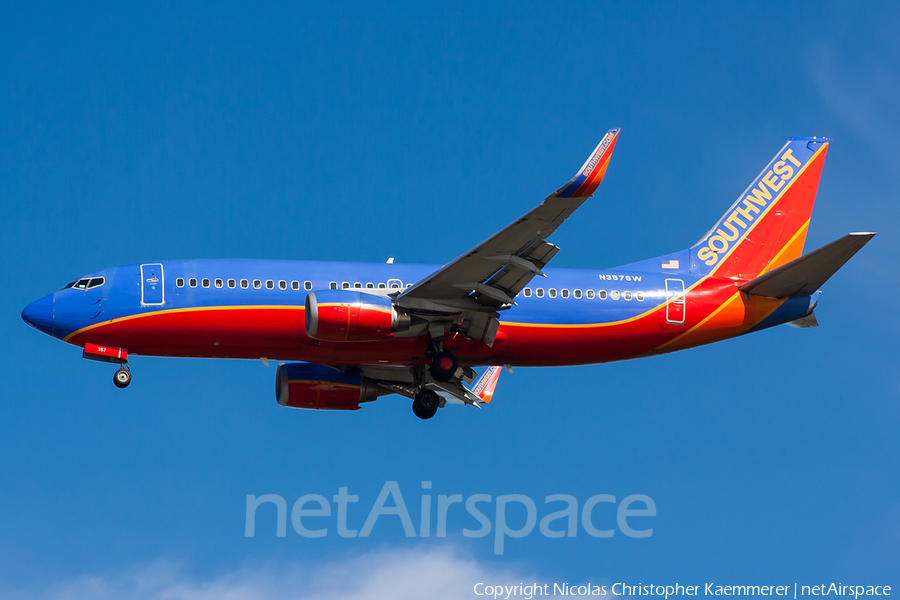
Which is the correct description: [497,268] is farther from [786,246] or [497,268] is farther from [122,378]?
[786,246]

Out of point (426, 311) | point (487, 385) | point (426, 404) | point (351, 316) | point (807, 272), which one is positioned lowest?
point (426, 404)

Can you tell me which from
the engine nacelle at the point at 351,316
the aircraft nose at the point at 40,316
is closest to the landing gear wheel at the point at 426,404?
the engine nacelle at the point at 351,316

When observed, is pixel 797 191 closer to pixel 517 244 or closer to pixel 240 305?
pixel 517 244

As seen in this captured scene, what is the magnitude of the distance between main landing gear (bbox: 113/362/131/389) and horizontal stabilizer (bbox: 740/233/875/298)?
20.3 m

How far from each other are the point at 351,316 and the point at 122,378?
7897mm

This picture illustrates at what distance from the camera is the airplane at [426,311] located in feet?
109

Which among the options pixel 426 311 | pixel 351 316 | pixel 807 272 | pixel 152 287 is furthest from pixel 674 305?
pixel 152 287

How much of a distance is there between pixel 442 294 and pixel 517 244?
380 cm

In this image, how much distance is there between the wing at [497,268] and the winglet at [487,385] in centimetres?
729

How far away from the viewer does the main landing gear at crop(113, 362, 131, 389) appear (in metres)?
34.6

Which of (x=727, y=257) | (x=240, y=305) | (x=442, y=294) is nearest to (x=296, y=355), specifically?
(x=240, y=305)

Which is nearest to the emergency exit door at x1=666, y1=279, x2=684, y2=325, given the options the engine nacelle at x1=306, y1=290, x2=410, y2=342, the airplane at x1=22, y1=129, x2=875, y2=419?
the airplane at x1=22, y1=129, x2=875, y2=419

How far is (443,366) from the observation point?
34.7m

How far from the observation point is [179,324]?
33.9 metres
